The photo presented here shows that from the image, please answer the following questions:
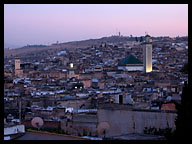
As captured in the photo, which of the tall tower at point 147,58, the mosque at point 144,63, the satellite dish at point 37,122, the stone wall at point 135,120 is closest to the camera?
the satellite dish at point 37,122

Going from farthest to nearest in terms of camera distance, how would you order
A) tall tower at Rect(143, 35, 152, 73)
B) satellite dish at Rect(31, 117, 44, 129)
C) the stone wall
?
tall tower at Rect(143, 35, 152, 73), the stone wall, satellite dish at Rect(31, 117, 44, 129)

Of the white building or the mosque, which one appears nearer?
the mosque

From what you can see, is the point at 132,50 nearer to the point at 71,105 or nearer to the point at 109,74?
the point at 109,74

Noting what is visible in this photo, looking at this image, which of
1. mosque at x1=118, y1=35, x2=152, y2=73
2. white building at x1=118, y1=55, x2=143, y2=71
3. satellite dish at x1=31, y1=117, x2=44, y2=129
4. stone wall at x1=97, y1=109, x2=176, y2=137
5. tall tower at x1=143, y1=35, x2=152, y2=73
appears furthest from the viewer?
white building at x1=118, y1=55, x2=143, y2=71

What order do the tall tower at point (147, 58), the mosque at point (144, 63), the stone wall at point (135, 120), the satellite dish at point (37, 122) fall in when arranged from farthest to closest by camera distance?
the mosque at point (144, 63)
the tall tower at point (147, 58)
the stone wall at point (135, 120)
the satellite dish at point (37, 122)

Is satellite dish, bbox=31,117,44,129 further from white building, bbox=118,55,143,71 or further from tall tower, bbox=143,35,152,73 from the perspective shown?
white building, bbox=118,55,143,71

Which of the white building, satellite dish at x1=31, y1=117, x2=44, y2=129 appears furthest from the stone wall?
the white building

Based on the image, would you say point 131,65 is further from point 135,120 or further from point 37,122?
point 37,122

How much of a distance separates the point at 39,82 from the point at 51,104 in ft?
31.4

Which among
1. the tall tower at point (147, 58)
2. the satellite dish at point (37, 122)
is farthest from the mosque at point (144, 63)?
the satellite dish at point (37, 122)

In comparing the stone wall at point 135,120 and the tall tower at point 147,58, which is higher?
the tall tower at point 147,58

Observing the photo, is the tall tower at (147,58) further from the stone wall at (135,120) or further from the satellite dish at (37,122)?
the satellite dish at (37,122)

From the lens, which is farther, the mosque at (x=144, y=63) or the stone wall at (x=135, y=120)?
the mosque at (x=144, y=63)
